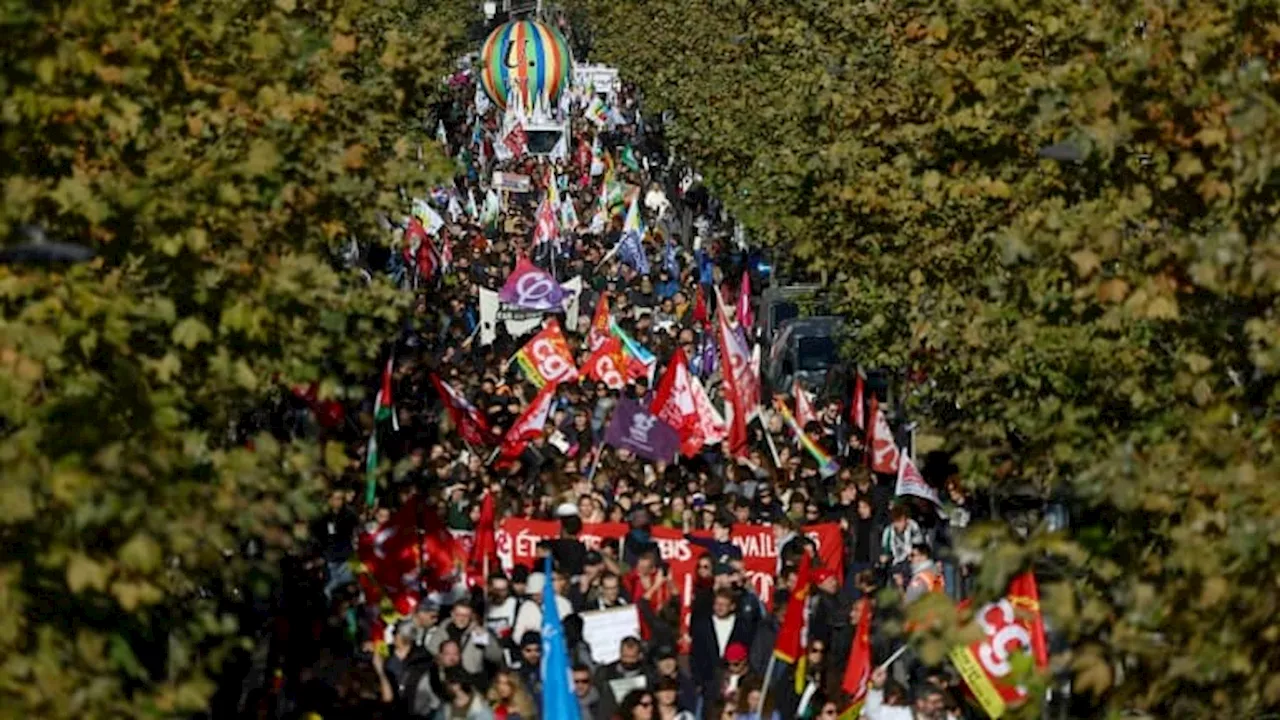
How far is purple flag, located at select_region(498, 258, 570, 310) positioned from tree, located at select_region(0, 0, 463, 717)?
1726cm

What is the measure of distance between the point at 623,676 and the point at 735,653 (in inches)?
34.2

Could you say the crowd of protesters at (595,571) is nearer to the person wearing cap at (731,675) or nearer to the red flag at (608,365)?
the person wearing cap at (731,675)

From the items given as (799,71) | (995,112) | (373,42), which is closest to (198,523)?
(995,112)

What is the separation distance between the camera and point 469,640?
16422mm

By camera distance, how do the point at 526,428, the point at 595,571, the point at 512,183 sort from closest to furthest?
the point at 595,571, the point at 526,428, the point at 512,183

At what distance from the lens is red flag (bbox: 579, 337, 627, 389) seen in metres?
30.2

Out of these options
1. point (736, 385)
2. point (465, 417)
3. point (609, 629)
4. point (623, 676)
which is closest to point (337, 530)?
point (465, 417)

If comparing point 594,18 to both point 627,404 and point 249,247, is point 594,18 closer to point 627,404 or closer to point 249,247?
point 627,404

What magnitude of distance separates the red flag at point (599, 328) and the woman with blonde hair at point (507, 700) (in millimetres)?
15387

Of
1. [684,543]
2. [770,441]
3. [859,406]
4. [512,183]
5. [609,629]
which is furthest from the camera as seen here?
[512,183]

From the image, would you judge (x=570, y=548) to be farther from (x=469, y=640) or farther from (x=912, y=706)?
(x=912, y=706)

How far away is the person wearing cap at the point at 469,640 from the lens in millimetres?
16234

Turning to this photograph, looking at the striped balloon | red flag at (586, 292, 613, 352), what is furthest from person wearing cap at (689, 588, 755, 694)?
the striped balloon

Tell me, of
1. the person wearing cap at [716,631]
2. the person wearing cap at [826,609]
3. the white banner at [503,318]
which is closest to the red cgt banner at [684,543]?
the person wearing cap at [826,609]
